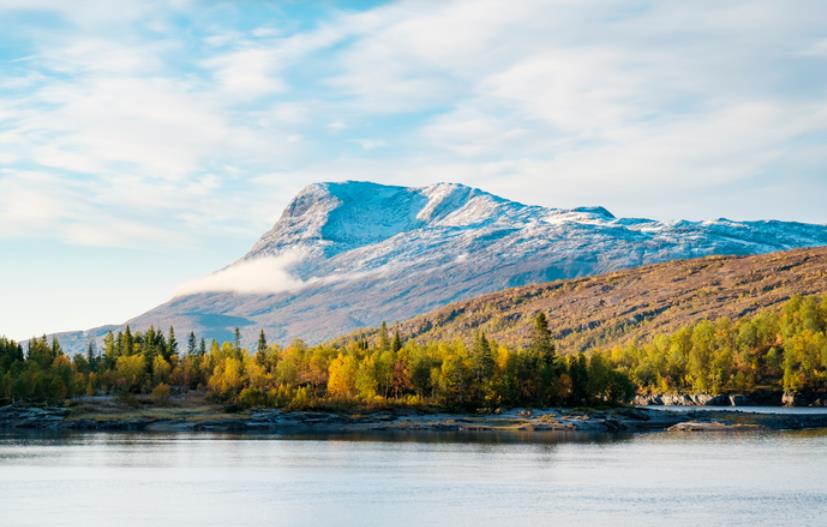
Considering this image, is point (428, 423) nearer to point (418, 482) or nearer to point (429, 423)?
point (429, 423)

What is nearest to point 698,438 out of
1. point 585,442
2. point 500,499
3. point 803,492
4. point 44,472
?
point 585,442

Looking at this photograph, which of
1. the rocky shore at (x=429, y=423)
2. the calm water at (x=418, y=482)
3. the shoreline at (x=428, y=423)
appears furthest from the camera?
the rocky shore at (x=429, y=423)

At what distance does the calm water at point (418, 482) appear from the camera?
3445 inches

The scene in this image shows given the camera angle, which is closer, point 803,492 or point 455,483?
point 803,492

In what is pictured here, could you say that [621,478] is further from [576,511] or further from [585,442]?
[585,442]

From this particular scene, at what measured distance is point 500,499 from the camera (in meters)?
98.1

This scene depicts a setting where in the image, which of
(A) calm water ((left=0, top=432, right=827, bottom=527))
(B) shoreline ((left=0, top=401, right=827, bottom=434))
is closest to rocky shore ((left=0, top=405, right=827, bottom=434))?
(B) shoreline ((left=0, top=401, right=827, bottom=434))

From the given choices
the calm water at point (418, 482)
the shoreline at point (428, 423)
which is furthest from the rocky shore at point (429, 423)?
the calm water at point (418, 482)

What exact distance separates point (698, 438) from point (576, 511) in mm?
85763

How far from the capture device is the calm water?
287ft

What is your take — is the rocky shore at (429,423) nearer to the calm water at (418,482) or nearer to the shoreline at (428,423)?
the shoreline at (428,423)

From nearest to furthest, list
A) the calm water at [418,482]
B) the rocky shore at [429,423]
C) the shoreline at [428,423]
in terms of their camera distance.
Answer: the calm water at [418,482] < the shoreline at [428,423] < the rocky shore at [429,423]

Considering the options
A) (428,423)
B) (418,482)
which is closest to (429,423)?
(428,423)

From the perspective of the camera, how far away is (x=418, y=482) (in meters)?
109
